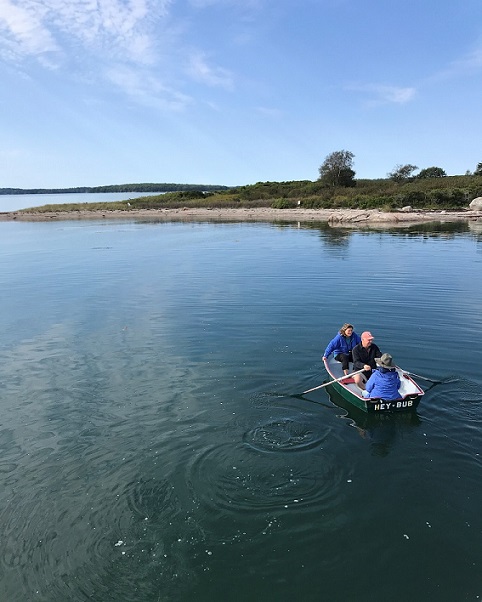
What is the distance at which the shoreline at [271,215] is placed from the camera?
6888cm

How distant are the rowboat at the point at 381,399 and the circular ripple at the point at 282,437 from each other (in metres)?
1.60

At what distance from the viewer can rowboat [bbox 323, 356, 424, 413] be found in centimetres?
1123

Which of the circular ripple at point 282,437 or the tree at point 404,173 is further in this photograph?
the tree at point 404,173

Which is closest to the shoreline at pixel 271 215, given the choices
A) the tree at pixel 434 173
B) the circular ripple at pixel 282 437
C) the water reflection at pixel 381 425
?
the tree at pixel 434 173

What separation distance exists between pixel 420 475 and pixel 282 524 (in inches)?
133

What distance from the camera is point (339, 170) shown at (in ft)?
345

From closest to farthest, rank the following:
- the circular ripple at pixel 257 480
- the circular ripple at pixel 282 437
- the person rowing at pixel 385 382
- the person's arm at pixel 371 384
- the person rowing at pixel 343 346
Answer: the circular ripple at pixel 257 480 → the circular ripple at pixel 282 437 → the person rowing at pixel 385 382 → the person's arm at pixel 371 384 → the person rowing at pixel 343 346

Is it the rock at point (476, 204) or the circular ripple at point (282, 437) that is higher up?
the rock at point (476, 204)

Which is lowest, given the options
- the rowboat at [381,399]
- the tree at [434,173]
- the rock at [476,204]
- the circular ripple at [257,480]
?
the circular ripple at [257,480]

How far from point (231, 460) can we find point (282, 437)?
150 centimetres

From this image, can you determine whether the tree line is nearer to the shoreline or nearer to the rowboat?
the shoreline

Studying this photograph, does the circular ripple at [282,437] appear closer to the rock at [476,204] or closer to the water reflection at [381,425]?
the water reflection at [381,425]

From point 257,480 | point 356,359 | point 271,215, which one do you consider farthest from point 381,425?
point 271,215

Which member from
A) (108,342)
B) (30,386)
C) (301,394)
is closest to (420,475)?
(301,394)
